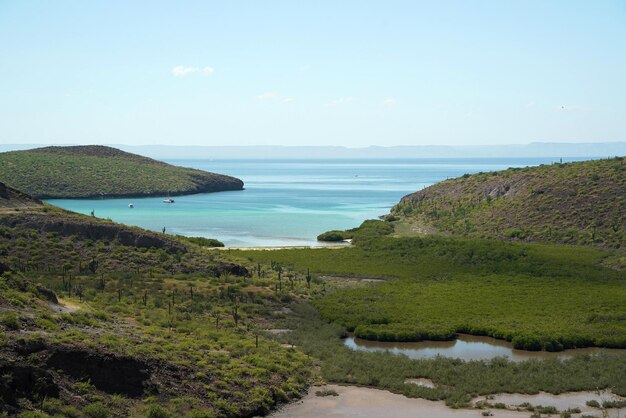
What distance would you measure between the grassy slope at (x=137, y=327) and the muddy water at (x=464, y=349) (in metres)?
5.99

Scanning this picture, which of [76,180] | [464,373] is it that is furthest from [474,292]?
[76,180]

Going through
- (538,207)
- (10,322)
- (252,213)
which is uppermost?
(538,207)

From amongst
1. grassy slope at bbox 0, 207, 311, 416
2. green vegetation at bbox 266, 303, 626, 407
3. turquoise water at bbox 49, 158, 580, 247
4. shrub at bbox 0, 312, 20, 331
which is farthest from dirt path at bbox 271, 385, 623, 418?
turquoise water at bbox 49, 158, 580, 247

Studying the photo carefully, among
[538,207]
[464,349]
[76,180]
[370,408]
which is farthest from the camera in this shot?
[76,180]

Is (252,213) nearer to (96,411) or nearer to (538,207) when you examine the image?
(538,207)

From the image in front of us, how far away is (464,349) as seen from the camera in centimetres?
4141

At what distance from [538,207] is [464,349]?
51.3 metres

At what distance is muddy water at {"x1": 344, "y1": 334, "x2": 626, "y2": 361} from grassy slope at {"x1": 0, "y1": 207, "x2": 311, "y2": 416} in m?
5.99

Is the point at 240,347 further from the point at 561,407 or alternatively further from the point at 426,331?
the point at 561,407

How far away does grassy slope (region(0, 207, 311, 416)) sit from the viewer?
27.6m

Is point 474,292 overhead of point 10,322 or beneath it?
beneath

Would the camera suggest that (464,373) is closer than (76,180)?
Yes

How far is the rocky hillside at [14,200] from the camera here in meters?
62.8

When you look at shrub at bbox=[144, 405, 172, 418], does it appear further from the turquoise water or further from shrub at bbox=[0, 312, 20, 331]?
the turquoise water
